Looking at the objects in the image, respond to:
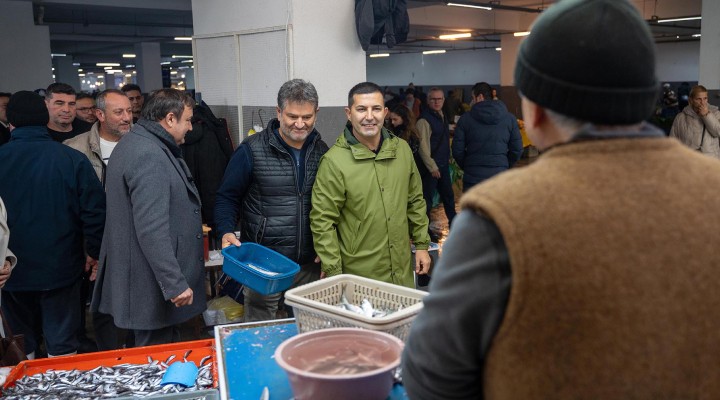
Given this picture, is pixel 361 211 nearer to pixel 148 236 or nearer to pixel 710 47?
pixel 148 236

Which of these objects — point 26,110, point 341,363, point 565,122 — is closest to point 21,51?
point 26,110

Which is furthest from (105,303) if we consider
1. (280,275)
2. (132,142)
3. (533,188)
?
(533,188)

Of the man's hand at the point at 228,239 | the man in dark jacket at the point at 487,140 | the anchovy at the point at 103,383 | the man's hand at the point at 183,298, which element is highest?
the man in dark jacket at the point at 487,140

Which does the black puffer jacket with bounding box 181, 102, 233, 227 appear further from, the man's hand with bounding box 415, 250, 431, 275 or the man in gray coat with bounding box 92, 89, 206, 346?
the man's hand with bounding box 415, 250, 431, 275

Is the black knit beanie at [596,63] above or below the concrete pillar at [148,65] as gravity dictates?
below

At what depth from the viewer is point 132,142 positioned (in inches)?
120

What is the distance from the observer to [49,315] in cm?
364

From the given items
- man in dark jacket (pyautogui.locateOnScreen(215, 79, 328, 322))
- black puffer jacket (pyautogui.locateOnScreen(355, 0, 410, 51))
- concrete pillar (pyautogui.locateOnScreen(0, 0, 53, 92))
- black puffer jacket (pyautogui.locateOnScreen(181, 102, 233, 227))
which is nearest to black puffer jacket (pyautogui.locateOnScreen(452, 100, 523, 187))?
black puffer jacket (pyautogui.locateOnScreen(355, 0, 410, 51))

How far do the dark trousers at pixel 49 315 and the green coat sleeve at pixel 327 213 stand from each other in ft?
4.86

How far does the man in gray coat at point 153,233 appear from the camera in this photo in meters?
2.95

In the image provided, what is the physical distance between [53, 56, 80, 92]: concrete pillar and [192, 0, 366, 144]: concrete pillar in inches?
972

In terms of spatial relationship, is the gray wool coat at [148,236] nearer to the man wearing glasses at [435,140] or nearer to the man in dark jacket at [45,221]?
the man in dark jacket at [45,221]

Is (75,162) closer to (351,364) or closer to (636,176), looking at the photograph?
(351,364)

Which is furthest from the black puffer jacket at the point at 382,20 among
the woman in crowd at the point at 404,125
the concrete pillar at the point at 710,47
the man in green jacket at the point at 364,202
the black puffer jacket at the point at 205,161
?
the concrete pillar at the point at 710,47
